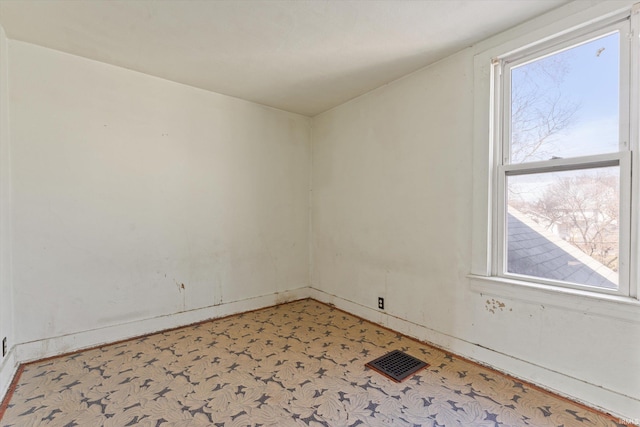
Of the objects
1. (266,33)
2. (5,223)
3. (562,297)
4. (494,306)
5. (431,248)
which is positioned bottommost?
(494,306)

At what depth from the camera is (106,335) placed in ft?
8.50

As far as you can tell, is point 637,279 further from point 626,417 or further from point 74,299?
point 74,299

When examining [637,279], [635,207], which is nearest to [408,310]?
[637,279]

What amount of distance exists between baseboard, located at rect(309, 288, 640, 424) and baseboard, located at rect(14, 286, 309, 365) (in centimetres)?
147

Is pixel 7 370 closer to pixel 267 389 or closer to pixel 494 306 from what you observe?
pixel 267 389

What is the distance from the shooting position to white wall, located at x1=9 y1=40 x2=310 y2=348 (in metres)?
2.32

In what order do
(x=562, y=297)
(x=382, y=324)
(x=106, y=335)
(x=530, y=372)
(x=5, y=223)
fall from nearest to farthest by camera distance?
(x=562, y=297), (x=530, y=372), (x=5, y=223), (x=106, y=335), (x=382, y=324)

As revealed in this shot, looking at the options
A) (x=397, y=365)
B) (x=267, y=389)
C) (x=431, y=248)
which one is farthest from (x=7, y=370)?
(x=431, y=248)

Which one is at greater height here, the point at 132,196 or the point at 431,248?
the point at 132,196

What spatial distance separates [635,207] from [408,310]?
175cm

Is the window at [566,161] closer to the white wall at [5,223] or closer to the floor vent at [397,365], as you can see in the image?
the floor vent at [397,365]

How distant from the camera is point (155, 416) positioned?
1694mm

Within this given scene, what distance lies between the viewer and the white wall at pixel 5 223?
6.68ft

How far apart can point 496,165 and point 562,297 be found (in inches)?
39.1
